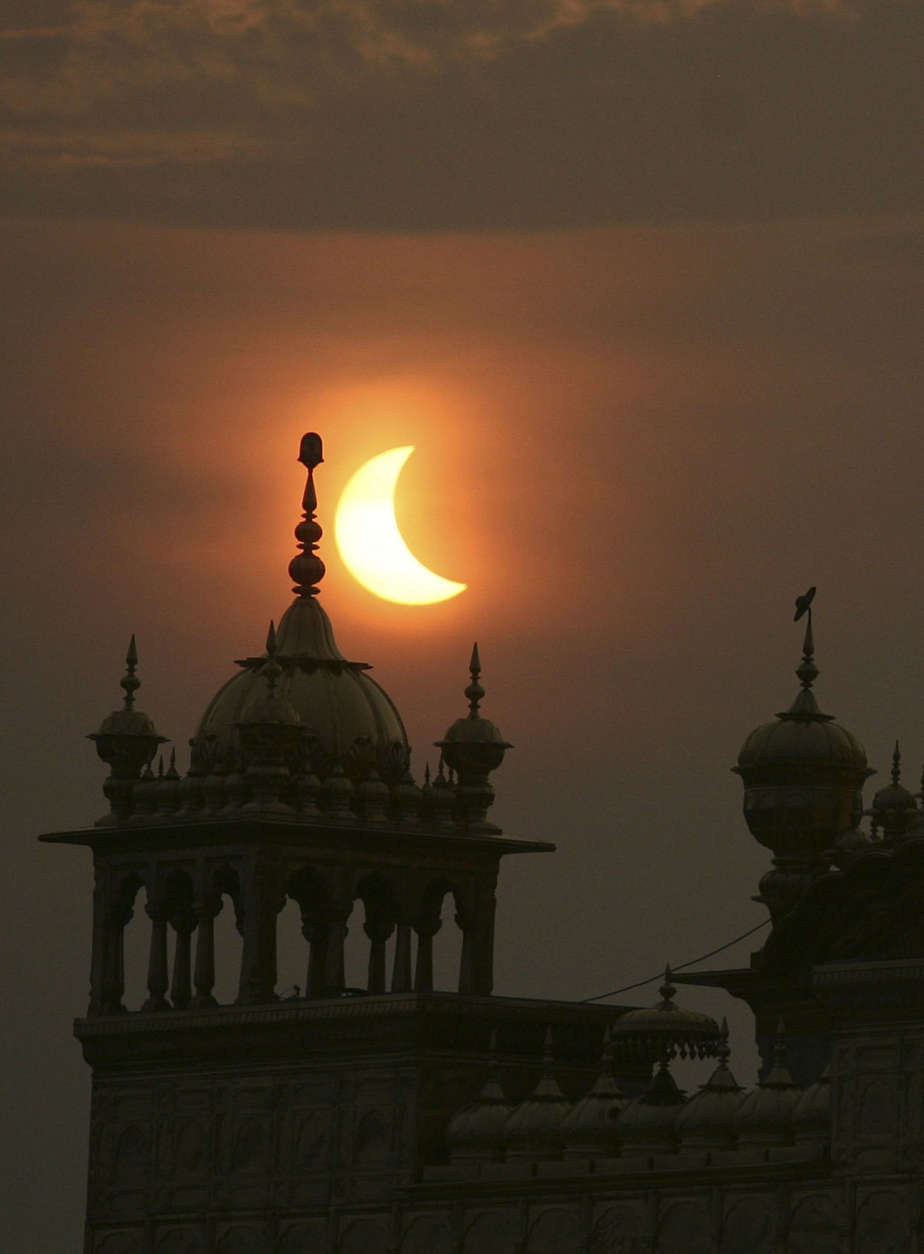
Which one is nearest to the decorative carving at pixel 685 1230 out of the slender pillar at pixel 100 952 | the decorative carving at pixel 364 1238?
the decorative carving at pixel 364 1238

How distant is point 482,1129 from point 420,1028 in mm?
2005

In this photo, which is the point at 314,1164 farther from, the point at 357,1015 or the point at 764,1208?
the point at 764,1208

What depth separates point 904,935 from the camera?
261 ft

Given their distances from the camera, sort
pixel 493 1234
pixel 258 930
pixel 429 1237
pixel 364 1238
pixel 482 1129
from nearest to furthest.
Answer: pixel 493 1234 < pixel 482 1129 < pixel 429 1237 < pixel 364 1238 < pixel 258 930

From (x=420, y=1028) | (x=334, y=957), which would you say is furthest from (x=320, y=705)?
(x=420, y=1028)

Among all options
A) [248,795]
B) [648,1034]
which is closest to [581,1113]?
[648,1034]

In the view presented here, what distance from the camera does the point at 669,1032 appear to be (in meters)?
82.4

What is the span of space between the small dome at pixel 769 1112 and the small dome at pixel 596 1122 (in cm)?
224

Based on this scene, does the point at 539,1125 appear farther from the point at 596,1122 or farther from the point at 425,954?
the point at 425,954

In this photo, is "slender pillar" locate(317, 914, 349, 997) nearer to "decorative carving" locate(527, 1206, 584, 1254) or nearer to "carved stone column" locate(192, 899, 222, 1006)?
"carved stone column" locate(192, 899, 222, 1006)

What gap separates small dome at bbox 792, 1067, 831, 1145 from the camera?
78375 mm

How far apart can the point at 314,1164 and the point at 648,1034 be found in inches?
235

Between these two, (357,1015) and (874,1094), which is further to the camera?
(357,1015)

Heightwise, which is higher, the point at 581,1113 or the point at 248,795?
the point at 248,795
